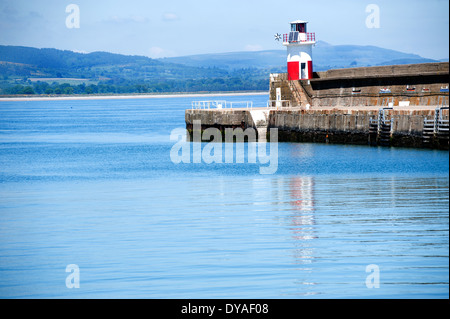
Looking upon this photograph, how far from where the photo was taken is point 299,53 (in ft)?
120

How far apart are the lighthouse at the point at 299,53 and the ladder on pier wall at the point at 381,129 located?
9.92 meters

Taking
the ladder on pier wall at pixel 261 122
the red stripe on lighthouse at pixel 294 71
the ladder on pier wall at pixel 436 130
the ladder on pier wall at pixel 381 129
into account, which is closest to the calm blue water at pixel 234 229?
the ladder on pier wall at pixel 436 130

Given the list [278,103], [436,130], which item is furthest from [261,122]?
[436,130]

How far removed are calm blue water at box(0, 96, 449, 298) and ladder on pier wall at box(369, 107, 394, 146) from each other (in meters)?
1.11

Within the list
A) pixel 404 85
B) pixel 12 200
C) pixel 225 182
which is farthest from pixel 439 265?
pixel 404 85

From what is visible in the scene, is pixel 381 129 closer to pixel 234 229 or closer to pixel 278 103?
pixel 278 103

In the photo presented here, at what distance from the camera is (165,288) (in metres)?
9.90

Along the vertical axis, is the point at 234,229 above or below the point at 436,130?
below

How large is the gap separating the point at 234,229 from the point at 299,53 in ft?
80.5

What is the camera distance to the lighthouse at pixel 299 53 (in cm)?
3631

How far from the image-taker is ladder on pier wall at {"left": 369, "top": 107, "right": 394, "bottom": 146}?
2584 cm

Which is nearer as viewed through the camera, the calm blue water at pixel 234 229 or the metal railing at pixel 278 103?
the calm blue water at pixel 234 229

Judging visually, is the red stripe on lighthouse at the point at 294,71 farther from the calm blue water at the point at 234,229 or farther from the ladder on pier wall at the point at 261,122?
the calm blue water at the point at 234,229
